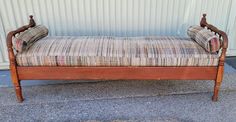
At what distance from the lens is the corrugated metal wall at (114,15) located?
2.53 m

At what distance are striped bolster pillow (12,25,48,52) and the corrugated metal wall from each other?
1.18ft

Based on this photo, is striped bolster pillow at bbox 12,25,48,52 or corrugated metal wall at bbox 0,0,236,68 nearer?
striped bolster pillow at bbox 12,25,48,52

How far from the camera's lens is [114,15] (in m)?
2.65

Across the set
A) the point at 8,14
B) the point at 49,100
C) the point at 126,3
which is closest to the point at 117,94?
the point at 49,100

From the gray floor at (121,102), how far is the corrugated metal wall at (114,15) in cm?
67

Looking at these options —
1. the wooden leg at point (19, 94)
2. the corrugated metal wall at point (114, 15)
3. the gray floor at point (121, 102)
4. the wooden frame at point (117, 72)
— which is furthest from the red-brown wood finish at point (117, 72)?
the corrugated metal wall at point (114, 15)

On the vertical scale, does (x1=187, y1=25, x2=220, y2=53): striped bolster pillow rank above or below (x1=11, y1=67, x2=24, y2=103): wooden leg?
above

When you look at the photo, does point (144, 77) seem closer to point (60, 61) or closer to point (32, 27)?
point (60, 61)

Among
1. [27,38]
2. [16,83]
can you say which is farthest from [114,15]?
[16,83]

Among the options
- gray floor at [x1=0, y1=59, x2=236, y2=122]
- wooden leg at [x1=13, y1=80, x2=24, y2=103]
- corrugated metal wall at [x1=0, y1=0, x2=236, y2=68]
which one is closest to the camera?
gray floor at [x1=0, y1=59, x2=236, y2=122]

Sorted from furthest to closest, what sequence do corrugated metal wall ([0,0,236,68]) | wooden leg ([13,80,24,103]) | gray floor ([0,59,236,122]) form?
corrugated metal wall ([0,0,236,68])
wooden leg ([13,80,24,103])
gray floor ([0,59,236,122])

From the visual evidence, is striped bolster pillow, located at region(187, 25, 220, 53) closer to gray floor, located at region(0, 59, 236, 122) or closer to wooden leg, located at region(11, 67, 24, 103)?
gray floor, located at region(0, 59, 236, 122)

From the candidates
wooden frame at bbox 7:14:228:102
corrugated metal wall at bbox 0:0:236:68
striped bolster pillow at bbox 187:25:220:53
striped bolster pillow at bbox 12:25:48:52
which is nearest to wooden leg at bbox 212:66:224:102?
wooden frame at bbox 7:14:228:102

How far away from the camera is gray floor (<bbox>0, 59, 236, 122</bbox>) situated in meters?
1.85
